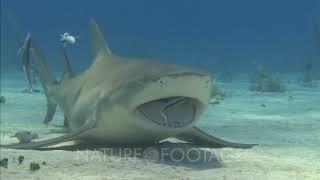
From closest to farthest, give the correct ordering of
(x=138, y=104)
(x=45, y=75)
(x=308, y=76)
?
1. (x=138, y=104)
2. (x=45, y=75)
3. (x=308, y=76)

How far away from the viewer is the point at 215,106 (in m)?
13.0

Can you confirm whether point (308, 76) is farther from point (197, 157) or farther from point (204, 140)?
point (197, 157)

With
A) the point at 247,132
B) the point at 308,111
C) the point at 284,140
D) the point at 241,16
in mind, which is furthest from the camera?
the point at 241,16

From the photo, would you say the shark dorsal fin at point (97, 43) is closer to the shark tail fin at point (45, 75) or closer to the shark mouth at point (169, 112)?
the shark tail fin at point (45, 75)

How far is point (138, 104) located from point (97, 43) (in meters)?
2.67

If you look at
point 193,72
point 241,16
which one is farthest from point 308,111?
point 241,16

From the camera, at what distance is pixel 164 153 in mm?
6438

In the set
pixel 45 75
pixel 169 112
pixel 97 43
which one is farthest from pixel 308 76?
pixel 169 112

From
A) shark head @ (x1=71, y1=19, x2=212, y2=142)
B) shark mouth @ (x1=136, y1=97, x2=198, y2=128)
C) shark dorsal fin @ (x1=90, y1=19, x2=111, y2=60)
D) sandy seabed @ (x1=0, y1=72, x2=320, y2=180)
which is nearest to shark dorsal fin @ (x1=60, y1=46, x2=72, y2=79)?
shark dorsal fin @ (x1=90, y1=19, x2=111, y2=60)

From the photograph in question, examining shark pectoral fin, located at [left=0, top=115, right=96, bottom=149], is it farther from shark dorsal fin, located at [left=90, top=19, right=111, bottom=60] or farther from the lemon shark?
shark dorsal fin, located at [left=90, top=19, right=111, bottom=60]

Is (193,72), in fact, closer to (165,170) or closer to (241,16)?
(165,170)

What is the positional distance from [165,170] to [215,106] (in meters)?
7.62

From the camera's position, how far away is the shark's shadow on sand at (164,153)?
6.03m

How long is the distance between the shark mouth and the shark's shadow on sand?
19.6 inches
